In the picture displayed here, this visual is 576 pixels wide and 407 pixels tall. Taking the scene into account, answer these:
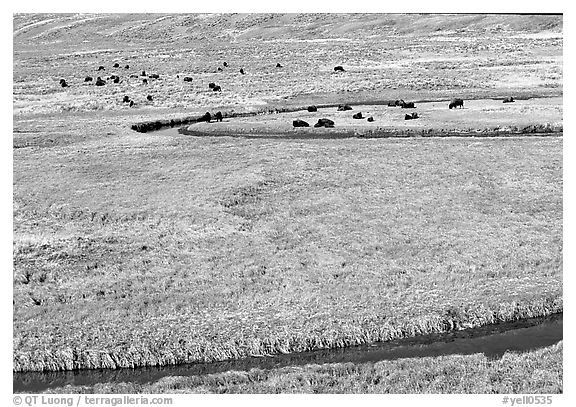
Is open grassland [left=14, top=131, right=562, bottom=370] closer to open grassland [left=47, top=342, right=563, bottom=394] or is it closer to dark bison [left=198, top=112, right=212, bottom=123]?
open grassland [left=47, top=342, right=563, bottom=394]

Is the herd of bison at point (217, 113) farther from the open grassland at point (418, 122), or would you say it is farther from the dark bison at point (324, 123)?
the open grassland at point (418, 122)

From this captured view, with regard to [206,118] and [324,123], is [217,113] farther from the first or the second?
[324,123]

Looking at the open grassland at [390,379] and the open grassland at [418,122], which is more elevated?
the open grassland at [418,122]

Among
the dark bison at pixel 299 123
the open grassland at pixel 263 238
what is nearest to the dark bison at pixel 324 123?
the dark bison at pixel 299 123

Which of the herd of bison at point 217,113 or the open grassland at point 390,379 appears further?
the herd of bison at point 217,113

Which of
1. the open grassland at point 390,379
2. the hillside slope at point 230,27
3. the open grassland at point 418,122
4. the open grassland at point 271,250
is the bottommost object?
the open grassland at point 390,379

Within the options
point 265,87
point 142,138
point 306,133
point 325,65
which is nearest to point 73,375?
point 142,138

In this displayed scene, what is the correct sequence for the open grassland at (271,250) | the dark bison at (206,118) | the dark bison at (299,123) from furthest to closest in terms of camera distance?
1. the dark bison at (206,118)
2. the dark bison at (299,123)
3. the open grassland at (271,250)

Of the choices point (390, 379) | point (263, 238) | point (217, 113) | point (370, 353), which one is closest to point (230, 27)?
point (217, 113)
